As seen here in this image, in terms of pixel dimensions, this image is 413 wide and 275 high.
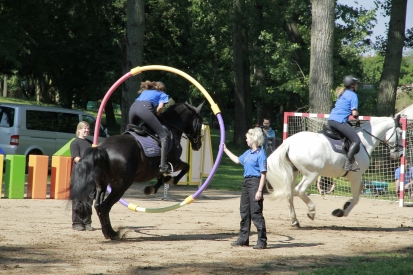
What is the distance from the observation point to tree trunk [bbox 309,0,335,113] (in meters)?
21.3

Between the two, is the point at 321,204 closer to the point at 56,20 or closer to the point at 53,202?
the point at 53,202

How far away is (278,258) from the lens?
30.2 ft

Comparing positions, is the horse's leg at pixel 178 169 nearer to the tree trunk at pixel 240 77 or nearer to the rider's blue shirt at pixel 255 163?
the rider's blue shirt at pixel 255 163

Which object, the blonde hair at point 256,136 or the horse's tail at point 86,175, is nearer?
the horse's tail at point 86,175

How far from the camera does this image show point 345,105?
1268cm

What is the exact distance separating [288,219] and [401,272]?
6.03 m

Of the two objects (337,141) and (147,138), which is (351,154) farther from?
Result: (147,138)

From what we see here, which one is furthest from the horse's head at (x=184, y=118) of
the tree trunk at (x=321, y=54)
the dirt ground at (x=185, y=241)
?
the tree trunk at (x=321, y=54)

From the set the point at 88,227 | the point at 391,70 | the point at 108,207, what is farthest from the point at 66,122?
the point at 391,70

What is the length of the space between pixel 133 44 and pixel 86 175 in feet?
42.4

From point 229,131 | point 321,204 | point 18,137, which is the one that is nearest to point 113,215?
point 321,204

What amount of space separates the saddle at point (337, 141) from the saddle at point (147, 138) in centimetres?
365

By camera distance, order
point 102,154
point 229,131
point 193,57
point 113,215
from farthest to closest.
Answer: point 229,131 < point 193,57 < point 113,215 < point 102,154

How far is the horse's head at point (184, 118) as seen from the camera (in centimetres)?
1162
